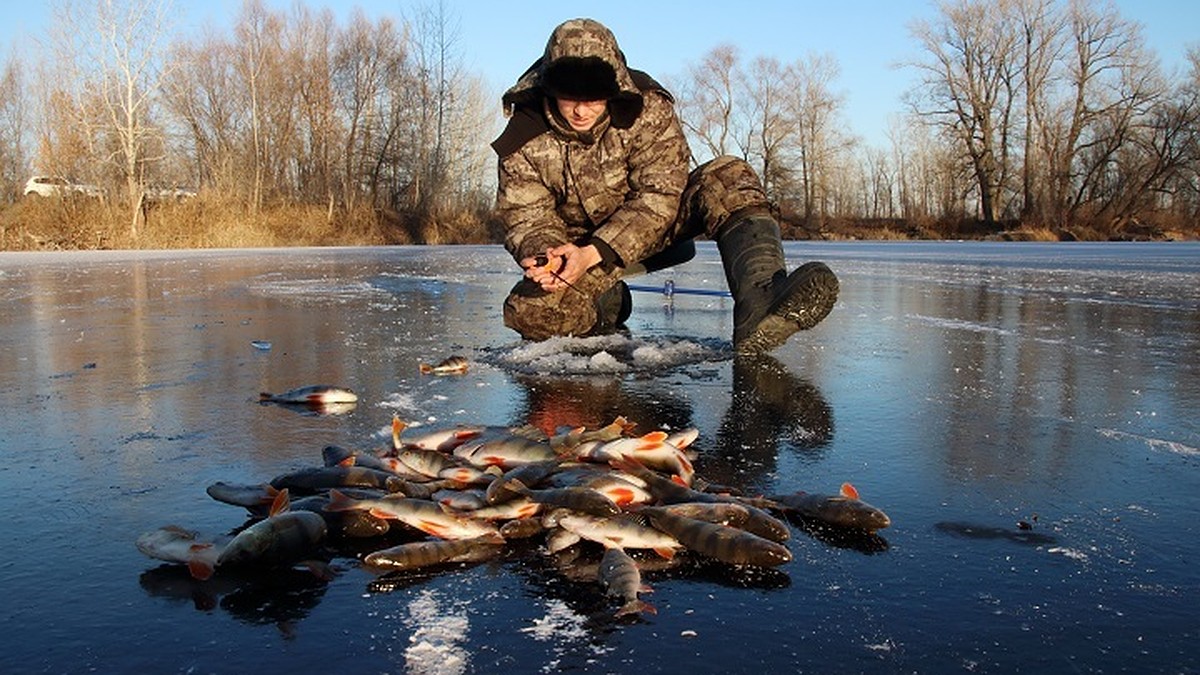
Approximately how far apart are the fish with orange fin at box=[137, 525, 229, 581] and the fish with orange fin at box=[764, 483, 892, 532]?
1.30 meters

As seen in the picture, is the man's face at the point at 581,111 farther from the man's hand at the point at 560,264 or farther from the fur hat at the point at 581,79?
the man's hand at the point at 560,264

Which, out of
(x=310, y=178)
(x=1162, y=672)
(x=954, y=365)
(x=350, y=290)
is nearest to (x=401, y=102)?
(x=310, y=178)

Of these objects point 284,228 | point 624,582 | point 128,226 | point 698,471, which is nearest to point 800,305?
point 698,471

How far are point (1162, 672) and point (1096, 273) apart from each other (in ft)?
47.0

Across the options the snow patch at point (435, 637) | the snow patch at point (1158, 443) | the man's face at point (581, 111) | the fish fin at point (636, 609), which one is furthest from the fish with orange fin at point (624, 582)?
the man's face at point (581, 111)

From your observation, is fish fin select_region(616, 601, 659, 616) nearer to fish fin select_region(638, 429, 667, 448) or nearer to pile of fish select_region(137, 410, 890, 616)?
pile of fish select_region(137, 410, 890, 616)

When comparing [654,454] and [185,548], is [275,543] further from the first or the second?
[654,454]

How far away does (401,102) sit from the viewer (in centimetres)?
4709

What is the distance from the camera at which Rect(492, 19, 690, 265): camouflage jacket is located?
17.6 feet

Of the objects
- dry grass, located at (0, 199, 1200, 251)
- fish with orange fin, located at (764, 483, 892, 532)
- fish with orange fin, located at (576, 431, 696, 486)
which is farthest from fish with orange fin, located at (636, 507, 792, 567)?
dry grass, located at (0, 199, 1200, 251)

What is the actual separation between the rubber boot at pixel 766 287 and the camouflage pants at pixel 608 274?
0.39ft

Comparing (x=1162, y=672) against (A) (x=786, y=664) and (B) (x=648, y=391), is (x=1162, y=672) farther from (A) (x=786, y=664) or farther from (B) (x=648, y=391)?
(B) (x=648, y=391)

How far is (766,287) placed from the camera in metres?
4.85

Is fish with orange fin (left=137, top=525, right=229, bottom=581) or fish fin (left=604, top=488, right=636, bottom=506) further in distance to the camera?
fish fin (left=604, top=488, right=636, bottom=506)
